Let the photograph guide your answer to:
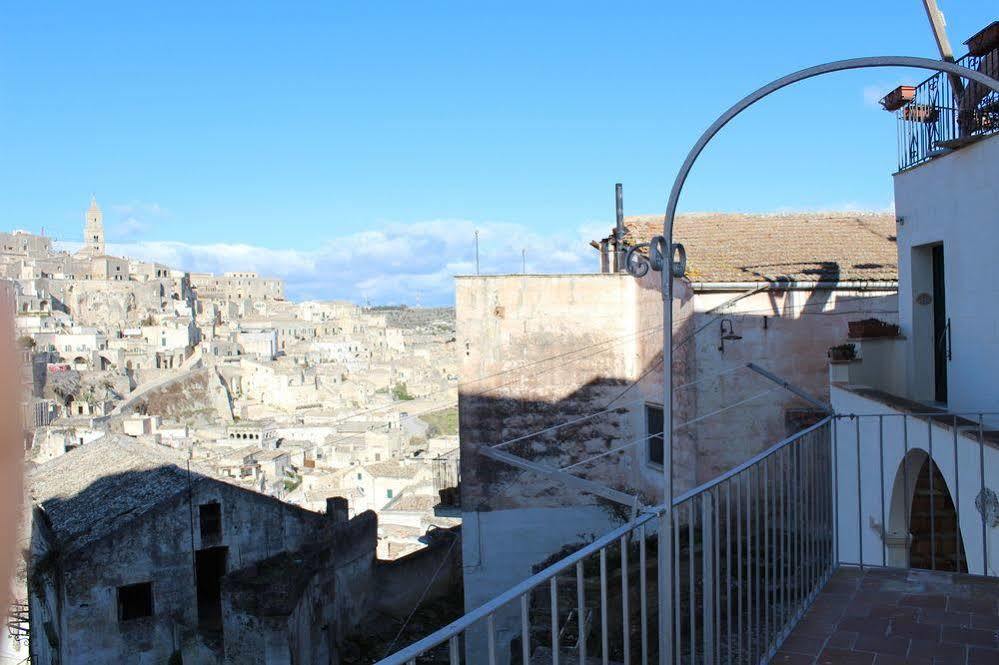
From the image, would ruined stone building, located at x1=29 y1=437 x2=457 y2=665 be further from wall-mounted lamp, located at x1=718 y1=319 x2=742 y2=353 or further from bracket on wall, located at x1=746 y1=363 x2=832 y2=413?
bracket on wall, located at x1=746 y1=363 x2=832 y2=413

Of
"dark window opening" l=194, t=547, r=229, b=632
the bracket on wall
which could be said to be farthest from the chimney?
the bracket on wall

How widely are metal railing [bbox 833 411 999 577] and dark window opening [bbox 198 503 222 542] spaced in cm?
1099

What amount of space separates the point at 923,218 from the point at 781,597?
14.9ft

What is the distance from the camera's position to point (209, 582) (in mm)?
15445

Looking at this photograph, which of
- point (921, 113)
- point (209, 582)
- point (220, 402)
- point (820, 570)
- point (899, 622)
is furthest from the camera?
point (220, 402)

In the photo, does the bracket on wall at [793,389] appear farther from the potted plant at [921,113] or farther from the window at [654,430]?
the window at [654,430]

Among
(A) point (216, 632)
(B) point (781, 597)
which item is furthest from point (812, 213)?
(A) point (216, 632)

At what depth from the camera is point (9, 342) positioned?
0.75 meters

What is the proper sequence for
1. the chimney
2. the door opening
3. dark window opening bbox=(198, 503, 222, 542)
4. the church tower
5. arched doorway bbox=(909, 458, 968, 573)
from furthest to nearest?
the church tower → the chimney → dark window opening bbox=(198, 503, 222, 542) → the door opening → arched doorway bbox=(909, 458, 968, 573)

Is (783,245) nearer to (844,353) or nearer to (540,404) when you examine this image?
(540,404)

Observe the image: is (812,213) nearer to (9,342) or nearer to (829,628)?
(829,628)

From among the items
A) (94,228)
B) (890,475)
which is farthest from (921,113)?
(94,228)

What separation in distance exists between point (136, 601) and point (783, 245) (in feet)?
39.9

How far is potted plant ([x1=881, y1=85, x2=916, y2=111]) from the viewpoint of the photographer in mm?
7406
